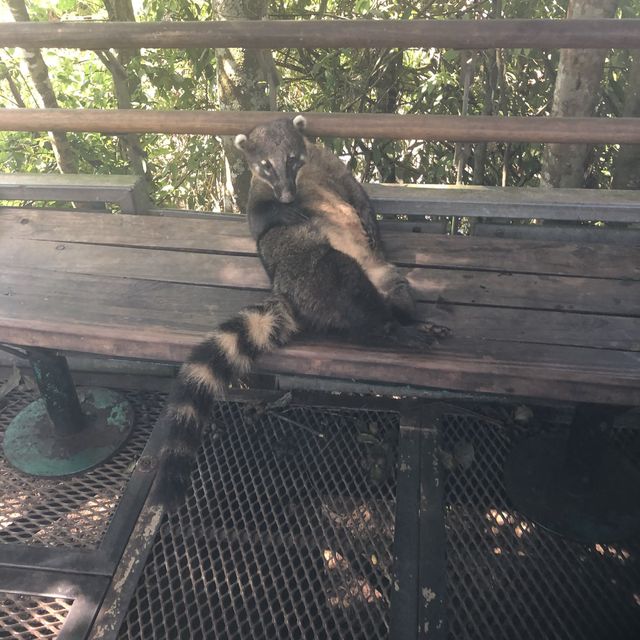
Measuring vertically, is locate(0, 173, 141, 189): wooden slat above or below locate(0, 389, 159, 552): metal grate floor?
above

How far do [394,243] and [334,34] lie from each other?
1.02 m

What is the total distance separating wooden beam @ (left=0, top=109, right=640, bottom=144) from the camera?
2547 mm

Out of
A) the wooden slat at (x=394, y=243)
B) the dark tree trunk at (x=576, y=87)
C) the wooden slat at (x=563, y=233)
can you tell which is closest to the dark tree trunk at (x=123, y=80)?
the wooden slat at (x=394, y=243)

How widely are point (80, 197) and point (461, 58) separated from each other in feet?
10.1

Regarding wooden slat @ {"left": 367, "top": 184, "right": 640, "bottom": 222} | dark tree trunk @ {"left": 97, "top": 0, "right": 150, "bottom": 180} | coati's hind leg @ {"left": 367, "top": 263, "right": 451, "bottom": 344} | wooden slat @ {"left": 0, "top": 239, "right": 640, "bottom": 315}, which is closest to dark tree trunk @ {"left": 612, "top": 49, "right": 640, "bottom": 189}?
wooden slat @ {"left": 367, "top": 184, "right": 640, "bottom": 222}

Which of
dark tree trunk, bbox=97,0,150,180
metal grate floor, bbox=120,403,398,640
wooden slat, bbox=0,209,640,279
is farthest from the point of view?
dark tree trunk, bbox=97,0,150,180

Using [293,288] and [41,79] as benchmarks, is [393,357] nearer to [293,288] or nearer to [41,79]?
[293,288]

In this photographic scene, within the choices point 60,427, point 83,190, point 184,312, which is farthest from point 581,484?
point 83,190

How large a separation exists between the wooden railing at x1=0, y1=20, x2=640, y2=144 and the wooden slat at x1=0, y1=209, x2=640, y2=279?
46cm

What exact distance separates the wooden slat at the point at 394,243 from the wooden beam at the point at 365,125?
1.48ft

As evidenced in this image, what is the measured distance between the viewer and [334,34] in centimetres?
266

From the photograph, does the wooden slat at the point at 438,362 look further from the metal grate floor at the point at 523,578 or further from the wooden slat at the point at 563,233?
the wooden slat at the point at 563,233

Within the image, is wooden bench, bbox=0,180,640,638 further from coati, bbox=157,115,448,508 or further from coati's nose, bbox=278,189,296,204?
coati's nose, bbox=278,189,296,204

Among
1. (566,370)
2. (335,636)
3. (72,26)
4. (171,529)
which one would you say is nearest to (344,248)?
(566,370)
